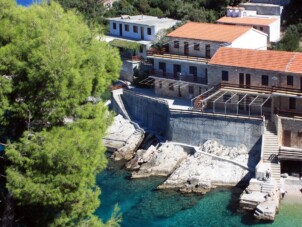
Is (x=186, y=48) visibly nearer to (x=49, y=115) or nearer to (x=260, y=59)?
(x=260, y=59)

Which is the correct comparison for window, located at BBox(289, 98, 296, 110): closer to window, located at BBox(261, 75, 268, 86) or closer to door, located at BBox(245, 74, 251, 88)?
window, located at BBox(261, 75, 268, 86)

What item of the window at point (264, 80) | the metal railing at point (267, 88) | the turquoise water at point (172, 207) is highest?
the window at point (264, 80)

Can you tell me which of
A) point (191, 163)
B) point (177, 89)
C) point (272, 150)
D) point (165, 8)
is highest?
point (165, 8)

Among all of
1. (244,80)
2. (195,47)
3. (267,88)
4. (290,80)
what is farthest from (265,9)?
(290,80)

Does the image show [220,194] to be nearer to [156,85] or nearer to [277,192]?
[277,192]

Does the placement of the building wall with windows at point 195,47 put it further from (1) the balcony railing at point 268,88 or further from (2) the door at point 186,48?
(1) the balcony railing at point 268,88

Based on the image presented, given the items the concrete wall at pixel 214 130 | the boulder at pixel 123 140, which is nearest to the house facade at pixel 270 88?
the concrete wall at pixel 214 130
